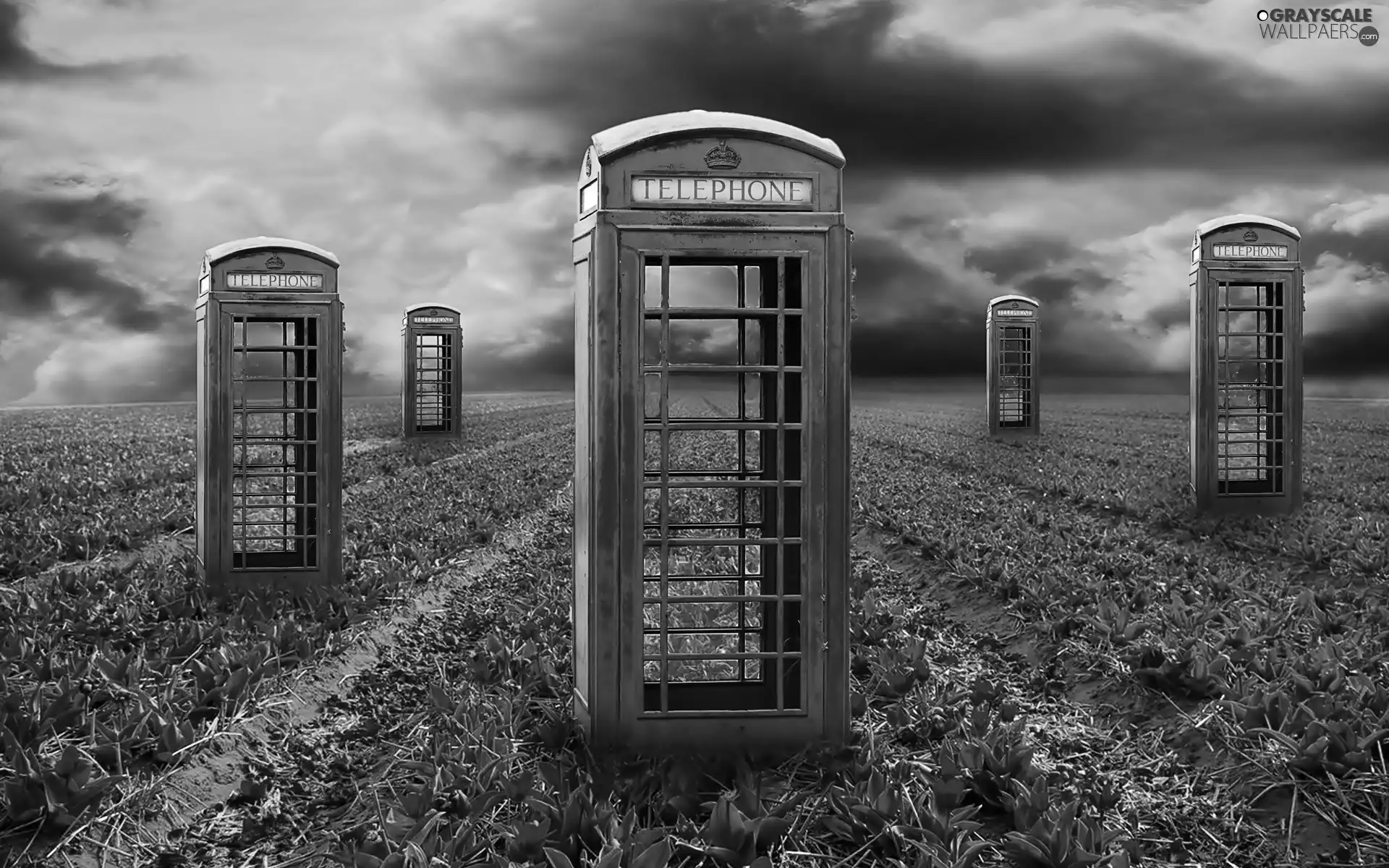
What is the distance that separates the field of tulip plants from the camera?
4723 mm

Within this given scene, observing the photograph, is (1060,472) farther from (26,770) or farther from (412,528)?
(26,770)

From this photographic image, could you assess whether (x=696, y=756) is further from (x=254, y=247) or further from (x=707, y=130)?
(x=254, y=247)

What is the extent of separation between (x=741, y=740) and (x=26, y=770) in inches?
137

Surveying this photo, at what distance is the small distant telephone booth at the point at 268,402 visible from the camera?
344 inches

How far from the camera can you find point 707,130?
5.13 metres

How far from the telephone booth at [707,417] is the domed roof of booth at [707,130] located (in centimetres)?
1

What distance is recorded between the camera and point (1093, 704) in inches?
276

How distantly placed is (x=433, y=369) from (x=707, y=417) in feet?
76.9

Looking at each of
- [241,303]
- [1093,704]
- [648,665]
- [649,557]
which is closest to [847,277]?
[1093,704]

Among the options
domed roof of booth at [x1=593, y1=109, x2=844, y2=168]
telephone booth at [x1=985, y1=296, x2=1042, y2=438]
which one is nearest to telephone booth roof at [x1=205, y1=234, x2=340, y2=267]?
domed roof of booth at [x1=593, y1=109, x2=844, y2=168]

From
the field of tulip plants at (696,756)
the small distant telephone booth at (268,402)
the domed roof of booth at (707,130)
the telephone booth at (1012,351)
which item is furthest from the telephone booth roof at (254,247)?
the telephone booth at (1012,351)

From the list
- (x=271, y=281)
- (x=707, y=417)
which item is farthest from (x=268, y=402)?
(x=707, y=417)

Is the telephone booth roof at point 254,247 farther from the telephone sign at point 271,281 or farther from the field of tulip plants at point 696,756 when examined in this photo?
the field of tulip plants at point 696,756

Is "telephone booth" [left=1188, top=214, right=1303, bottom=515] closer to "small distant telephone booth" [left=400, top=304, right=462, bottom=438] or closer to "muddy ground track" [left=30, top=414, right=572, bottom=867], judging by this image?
"muddy ground track" [left=30, top=414, right=572, bottom=867]
